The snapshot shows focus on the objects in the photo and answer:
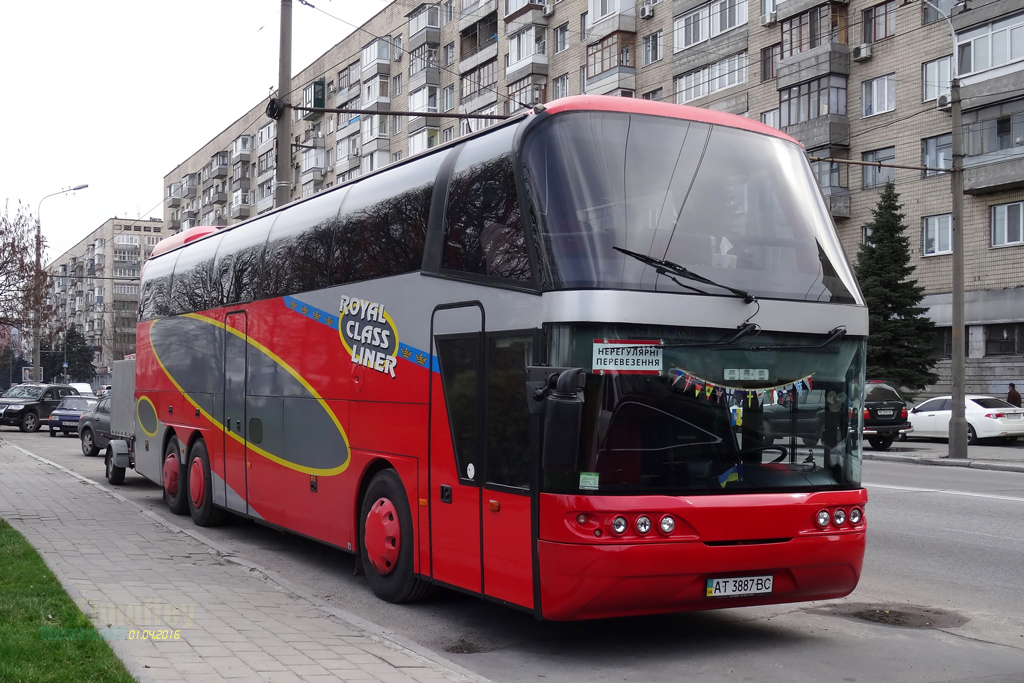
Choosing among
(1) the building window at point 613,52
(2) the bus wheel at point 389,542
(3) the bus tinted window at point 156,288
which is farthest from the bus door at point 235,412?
(1) the building window at point 613,52

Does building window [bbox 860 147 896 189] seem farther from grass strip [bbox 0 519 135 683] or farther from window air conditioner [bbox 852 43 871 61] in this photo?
grass strip [bbox 0 519 135 683]

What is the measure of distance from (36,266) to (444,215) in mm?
37592

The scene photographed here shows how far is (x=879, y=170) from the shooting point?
41156mm

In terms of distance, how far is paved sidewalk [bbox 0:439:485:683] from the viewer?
6.16 metres

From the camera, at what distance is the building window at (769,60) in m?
43.4

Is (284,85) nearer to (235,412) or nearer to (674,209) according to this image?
(235,412)

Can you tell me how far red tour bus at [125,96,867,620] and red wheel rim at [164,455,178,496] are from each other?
6.73 metres

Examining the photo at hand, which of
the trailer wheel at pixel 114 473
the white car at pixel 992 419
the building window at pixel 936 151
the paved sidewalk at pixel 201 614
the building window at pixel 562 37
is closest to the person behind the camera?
the paved sidewalk at pixel 201 614

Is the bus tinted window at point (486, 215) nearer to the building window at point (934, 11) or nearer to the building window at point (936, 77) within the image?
the building window at point (936, 77)

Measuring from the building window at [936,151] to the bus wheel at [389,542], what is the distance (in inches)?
1339

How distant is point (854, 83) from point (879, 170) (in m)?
3.37

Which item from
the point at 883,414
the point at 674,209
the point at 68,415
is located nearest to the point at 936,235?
the point at 883,414

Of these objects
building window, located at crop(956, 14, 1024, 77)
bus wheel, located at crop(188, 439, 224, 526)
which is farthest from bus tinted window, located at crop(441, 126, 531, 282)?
building window, located at crop(956, 14, 1024, 77)

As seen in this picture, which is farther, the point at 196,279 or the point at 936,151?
the point at 936,151
